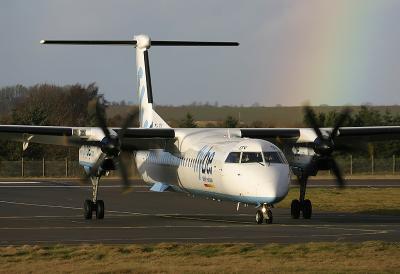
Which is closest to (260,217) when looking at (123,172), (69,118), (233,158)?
(233,158)

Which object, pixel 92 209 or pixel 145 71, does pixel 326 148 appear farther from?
pixel 145 71

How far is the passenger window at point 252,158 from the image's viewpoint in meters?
25.7

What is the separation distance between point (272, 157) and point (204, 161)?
110 inches

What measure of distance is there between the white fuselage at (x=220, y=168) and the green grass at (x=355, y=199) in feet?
21.1

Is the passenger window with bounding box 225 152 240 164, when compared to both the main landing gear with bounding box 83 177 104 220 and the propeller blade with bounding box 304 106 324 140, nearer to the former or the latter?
the propeller blade with bounding box 304 106 324 140

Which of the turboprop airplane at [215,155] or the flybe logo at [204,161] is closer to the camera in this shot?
the turboprop airplane at [215,155]

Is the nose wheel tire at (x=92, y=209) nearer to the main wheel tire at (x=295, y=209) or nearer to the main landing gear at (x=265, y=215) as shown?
the main landing gear at (x=265, y=215)

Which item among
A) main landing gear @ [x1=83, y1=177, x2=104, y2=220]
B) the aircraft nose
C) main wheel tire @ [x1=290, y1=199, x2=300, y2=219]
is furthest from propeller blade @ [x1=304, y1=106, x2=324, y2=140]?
main landing gear @ [x1=83, y1=177, x2=104, y2=220]

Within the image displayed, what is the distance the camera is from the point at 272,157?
1016 inches

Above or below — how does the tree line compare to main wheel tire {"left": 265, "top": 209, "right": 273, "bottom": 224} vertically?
above

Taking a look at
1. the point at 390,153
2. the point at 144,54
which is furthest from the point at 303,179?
the point at 390,153

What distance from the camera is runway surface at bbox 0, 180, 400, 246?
22141 mm

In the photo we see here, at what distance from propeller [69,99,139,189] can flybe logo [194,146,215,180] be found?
2.21 m

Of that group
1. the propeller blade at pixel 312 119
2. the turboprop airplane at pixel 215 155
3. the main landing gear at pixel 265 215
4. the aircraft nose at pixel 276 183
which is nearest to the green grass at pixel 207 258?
the aircraft nose at pixel 276 183
